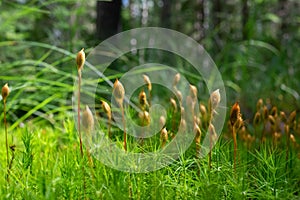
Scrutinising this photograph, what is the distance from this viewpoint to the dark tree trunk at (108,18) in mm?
3701

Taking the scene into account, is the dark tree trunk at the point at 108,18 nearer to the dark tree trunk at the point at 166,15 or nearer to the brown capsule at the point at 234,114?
the dark tree trunk at the point at 166,15

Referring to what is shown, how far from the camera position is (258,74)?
4.77 m

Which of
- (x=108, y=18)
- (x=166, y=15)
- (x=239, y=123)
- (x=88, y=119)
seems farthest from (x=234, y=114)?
(x=166, y=15)

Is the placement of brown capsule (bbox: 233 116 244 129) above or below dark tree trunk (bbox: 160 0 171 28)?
below

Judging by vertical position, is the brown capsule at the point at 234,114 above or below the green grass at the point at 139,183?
above

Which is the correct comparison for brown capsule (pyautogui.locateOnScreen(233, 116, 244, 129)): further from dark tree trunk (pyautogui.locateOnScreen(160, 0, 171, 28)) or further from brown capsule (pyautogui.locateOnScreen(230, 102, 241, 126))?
dark tree trunk (pyautogui.locateOnScreen(160, 0, 171, 28))

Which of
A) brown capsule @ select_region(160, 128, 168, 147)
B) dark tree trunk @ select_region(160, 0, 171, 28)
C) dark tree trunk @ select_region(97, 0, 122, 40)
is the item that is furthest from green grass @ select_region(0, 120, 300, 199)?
dark tree trunk @ select_region(160, 0, 171, 28)

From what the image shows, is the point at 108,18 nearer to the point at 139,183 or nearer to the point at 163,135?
the point at 163,135

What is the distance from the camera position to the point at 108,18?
370 centimetres

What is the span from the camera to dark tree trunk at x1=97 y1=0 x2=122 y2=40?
3701 millimetres

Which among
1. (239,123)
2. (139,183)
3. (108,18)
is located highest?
(108,18)

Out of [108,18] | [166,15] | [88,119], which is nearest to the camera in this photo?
[88,119]

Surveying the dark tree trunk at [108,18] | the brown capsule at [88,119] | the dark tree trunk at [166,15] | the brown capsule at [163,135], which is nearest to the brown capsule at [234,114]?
the brown capsule at [163,135]

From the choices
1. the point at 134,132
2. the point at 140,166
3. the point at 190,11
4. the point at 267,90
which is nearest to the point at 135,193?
the point at 140,166
